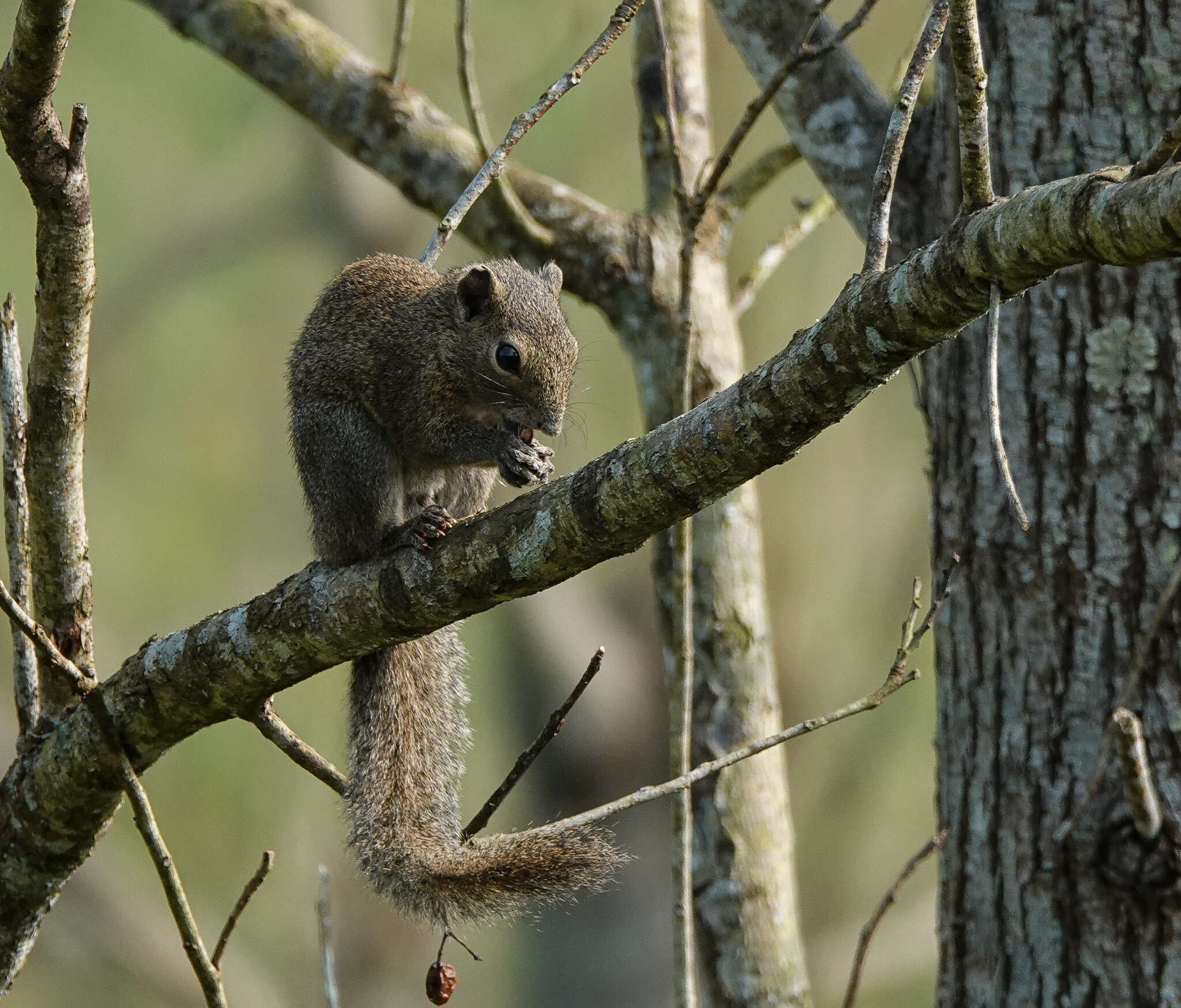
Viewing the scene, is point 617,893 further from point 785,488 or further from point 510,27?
point 510,27

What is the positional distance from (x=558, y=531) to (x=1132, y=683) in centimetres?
119

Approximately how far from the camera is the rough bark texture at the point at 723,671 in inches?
149

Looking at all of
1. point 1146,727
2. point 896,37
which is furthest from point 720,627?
point 896,37

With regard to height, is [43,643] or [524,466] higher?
[524,466]

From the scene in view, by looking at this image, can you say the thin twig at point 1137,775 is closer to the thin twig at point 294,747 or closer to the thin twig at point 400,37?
the thin twig at point 294,747

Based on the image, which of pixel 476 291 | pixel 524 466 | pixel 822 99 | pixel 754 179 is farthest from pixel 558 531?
pixel 754 179

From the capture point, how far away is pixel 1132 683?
2.55m

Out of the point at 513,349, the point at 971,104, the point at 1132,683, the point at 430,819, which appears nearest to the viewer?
the point at 971,104

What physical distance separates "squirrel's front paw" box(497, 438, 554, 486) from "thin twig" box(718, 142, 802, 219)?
1472mm

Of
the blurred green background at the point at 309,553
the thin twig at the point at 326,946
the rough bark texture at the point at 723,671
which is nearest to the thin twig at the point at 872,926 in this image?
the thin twig at the point at 326,946

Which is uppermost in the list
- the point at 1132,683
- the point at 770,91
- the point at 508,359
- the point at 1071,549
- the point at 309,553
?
the point at 309,553

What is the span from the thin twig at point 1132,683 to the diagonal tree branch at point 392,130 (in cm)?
186

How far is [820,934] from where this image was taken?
38.9 ft

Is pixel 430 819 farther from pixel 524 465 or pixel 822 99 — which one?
pixel 822 99
